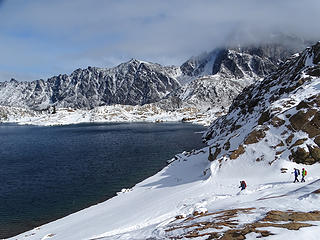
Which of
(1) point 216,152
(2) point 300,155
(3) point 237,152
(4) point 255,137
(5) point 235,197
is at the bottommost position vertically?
(5) point 235,197

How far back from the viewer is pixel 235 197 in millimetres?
33156

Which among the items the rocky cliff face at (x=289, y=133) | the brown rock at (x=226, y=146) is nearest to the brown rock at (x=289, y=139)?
the rocky cliff face at (x=289, y=133)

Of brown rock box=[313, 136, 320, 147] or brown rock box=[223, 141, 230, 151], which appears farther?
brown rock box=[223, 141, 230, 151]

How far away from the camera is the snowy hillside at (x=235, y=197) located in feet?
61.7

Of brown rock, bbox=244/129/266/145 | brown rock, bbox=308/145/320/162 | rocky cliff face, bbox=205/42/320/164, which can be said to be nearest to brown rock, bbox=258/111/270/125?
rocky cliff face, bbox=205/42/320/164

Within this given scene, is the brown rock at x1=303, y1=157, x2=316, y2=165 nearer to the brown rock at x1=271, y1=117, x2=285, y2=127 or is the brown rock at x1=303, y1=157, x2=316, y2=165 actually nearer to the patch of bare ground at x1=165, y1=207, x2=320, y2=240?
the brown rock at x1=271, y1=117, x2=285, y2=127

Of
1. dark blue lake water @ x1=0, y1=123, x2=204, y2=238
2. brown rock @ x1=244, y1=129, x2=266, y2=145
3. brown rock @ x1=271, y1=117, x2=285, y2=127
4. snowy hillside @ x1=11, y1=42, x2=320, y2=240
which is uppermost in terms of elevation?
brown rock @ x1=271, y1=117, x2=285, y2=127

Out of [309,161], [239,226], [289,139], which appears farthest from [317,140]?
[239,226]

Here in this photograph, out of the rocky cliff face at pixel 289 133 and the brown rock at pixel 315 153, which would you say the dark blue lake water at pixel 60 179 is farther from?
the brown rock at pixel 315 153

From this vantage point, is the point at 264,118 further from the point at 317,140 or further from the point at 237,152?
the point at 317,140

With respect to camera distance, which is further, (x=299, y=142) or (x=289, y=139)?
(x=289, y=139)

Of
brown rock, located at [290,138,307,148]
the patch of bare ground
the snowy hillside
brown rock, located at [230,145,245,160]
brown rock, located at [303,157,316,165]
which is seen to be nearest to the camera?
the patch of bare ground

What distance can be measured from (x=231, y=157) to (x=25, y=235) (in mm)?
34484

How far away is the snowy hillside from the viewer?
18812mm
